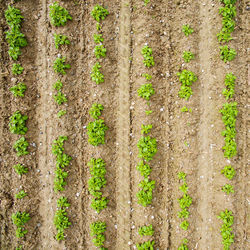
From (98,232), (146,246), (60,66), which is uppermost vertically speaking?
(60,66)

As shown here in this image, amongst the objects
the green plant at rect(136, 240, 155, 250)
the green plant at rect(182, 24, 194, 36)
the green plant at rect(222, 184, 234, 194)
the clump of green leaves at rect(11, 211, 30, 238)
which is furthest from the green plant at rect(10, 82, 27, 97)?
the green plant at rect(222, 184, 234, 194)

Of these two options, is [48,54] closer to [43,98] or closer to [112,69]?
[43,98]

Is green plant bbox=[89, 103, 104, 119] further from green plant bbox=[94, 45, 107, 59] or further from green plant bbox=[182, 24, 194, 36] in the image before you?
green plant bbox=[182, 24, 194, 36]

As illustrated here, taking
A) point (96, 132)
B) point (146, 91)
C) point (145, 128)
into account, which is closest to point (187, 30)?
point (146, 91)

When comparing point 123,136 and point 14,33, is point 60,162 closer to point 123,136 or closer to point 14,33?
point 123,136

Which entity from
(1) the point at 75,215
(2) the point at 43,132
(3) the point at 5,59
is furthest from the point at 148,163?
(3) the point at 5,59
